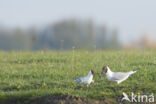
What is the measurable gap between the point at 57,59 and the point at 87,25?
21.9 meters

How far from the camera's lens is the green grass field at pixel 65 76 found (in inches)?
355

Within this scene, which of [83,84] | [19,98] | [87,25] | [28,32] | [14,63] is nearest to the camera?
[19,98]

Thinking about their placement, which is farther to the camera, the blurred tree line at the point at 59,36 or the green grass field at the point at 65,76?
the blurred tree line at the point at 59,36

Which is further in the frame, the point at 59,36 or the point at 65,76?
the point at 59,36

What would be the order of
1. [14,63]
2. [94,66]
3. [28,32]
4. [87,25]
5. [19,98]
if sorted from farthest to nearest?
[28,32] → [87,25] → [14,63] → [94,66] → [19,98]

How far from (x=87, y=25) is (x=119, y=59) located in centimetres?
2180

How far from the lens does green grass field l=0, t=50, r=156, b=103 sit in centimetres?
902

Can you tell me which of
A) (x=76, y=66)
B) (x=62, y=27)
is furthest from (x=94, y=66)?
(x=62, y=27)

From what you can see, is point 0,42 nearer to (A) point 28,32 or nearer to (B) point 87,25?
(A) point 28,32

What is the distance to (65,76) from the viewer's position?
1074 cm

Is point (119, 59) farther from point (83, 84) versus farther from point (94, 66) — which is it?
point (83, 84)

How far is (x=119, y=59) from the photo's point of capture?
13.6 m

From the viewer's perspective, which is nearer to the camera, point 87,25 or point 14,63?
point 14,63

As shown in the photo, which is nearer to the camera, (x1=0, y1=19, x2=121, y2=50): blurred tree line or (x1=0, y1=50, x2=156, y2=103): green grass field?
(x1=0, y1=50, x2=156, y2=103): green grass field
